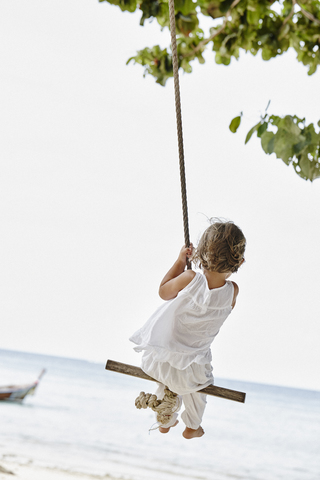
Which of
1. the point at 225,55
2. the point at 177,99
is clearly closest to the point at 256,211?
the point at 225,55

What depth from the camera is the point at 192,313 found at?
213 cm

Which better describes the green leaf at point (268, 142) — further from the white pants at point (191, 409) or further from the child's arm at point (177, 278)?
the white pants at point (191, 409)

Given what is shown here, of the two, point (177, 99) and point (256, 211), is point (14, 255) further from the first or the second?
point (177, 99)

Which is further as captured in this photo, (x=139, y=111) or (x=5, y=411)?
(x=139, y=111)

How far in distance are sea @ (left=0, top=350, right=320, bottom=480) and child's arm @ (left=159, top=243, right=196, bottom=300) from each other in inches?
348

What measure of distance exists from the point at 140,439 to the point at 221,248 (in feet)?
43.1

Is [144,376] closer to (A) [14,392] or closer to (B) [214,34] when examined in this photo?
(B) [214,34]

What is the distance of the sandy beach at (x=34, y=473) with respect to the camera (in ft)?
28.5

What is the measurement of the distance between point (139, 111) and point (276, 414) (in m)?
14.2

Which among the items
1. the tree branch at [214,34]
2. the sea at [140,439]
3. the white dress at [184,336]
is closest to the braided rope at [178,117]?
the white dress at [184,336]

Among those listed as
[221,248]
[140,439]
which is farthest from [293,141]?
[140,439]

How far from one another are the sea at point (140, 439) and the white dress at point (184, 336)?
8.70 metres

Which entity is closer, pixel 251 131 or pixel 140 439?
pixel 251 131

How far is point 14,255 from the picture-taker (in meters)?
30.8
